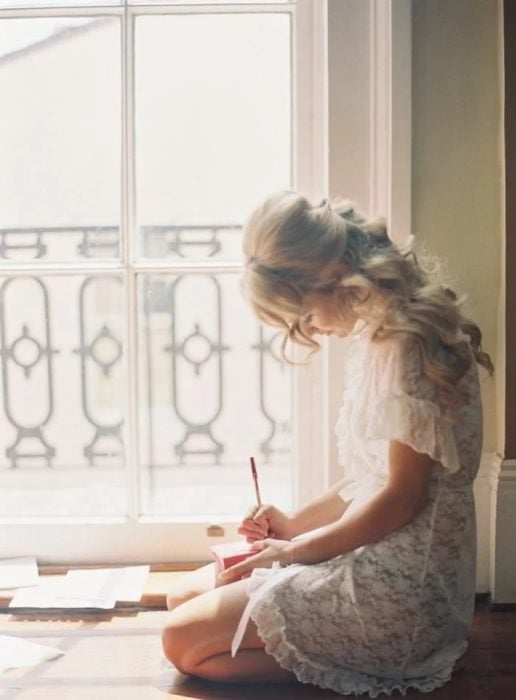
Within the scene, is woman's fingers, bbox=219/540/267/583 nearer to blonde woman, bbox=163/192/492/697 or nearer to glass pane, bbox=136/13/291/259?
blonde woman, bbox=163/192/492/697

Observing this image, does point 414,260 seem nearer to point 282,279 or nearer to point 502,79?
point 282,279

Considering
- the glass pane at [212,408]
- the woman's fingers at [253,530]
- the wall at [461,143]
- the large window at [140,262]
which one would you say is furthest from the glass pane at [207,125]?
the woman's fingers at [253,530]

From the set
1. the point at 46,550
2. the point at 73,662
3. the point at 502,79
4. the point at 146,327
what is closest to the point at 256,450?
the point at 146,327

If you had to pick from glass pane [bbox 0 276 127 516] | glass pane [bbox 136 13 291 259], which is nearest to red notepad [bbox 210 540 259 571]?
glass pane [bbox 0 276 127 516]

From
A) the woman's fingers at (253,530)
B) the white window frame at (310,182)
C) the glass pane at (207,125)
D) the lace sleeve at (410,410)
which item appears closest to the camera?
the lace sleeve at (410,410)

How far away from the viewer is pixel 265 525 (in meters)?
1.95

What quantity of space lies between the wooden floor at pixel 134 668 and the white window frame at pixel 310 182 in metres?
0.26

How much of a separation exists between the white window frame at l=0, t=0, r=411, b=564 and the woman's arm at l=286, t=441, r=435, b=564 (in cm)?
44

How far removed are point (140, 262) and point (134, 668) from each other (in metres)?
0.91

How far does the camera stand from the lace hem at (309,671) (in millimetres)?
1741

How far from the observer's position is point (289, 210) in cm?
173

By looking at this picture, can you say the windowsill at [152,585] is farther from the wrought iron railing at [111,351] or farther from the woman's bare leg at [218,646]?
the woman's bare leg at [218,646]

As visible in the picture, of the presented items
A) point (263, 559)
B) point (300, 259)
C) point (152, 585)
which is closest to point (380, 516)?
point (263, 559)

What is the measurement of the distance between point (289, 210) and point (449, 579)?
70cm
